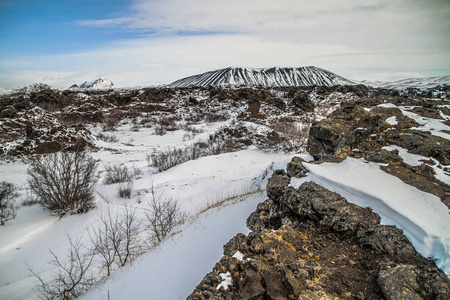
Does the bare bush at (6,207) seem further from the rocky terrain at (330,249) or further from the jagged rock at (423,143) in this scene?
the jagged rock at (423,143)

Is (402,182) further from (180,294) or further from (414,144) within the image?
(180,294)

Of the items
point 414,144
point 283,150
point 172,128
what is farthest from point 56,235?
point 172,128

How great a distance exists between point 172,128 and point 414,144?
25.1 meters

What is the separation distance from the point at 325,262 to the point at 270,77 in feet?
296

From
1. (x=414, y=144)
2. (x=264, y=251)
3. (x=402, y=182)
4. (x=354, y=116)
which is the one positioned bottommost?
(x=264, y=251)

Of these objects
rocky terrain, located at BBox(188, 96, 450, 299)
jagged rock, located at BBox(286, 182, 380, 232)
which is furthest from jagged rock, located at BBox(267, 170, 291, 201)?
jagged rock, located at BBox(286, 182, 380, 232)

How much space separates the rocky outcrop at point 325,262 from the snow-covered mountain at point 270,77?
253 ft

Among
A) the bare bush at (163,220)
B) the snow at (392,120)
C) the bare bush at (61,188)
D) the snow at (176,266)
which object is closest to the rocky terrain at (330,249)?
the snow at (392,120)

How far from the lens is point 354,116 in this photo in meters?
5.11

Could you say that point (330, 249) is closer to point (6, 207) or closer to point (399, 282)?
point (399, 282)

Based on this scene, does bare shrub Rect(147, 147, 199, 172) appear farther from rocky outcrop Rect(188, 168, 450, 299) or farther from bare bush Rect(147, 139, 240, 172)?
rocky outcrop Rect(188, 168, 450, 299)

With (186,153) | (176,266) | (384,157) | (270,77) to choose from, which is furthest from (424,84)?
(176,266)

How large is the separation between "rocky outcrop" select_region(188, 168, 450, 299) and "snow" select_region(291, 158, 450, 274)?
0.10 meters

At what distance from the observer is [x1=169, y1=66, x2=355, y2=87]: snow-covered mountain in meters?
77.8
